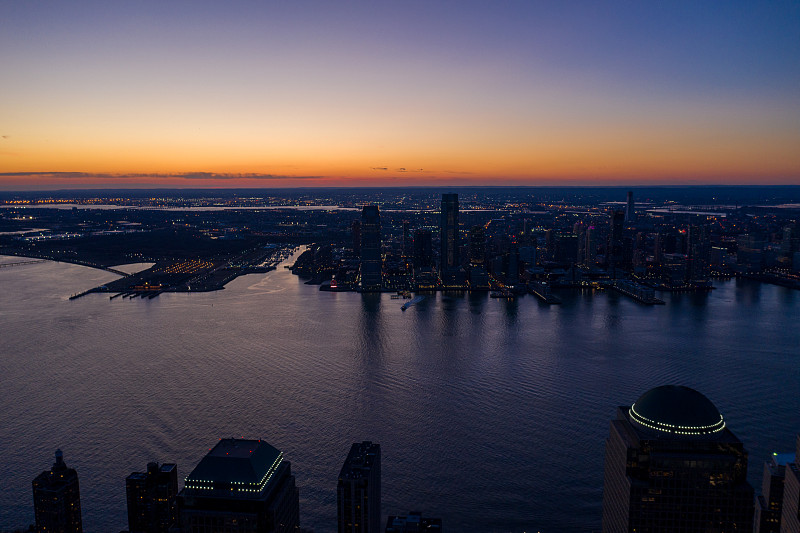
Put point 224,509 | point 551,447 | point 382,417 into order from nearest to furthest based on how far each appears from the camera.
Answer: point 224,509 < point 551,447 < point 382,417

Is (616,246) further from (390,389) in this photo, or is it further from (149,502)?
(149,502)

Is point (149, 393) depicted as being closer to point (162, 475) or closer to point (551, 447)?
point (162, 475)

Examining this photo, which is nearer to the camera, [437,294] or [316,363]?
[316,363]

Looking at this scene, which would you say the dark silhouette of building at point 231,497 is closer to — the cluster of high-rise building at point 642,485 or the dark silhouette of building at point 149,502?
the cluster of high-rise building at point 642,485

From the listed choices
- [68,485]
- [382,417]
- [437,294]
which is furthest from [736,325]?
[68,485]

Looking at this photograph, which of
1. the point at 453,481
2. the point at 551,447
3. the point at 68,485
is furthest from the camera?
the point at 551,447

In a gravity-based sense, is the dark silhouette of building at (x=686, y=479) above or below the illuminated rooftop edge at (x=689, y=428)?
below

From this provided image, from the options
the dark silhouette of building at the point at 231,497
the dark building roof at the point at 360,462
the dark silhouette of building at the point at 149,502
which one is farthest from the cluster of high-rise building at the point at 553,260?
the dark silhouette of building at the point at 231,497
